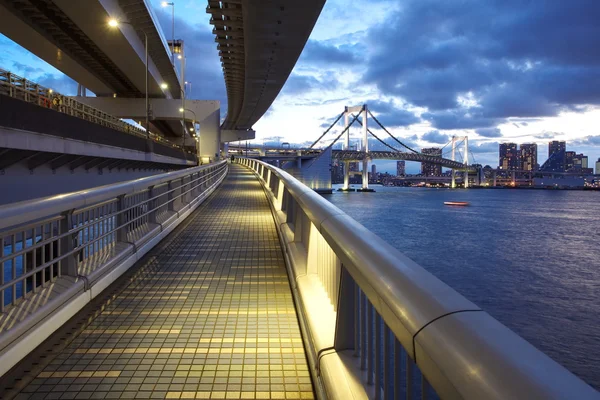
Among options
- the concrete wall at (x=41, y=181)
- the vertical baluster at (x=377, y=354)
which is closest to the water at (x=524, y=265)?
the vertical baluster at (x=377, y=354)

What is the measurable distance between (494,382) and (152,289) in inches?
158

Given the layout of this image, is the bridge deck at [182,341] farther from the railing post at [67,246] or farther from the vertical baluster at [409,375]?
the vertical baluster at [409,375]

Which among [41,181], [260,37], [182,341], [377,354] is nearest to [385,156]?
[260,37]

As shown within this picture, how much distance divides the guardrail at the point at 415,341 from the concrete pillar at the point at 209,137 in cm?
3975

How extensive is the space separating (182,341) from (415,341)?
2506 millimetres

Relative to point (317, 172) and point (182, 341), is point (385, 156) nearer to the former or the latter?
point (317, 172)

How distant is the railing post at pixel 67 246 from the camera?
12.1ft

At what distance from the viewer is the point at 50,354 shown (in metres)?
2.91

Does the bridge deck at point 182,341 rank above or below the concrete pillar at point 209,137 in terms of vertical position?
below

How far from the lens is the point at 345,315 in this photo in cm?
216

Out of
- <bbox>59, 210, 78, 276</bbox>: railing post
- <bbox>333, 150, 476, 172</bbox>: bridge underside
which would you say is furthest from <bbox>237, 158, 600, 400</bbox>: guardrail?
<bbox>333, 150, 476, 172</bbox>: bridge underside

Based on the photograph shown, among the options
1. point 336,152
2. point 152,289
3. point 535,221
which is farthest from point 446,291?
point 336,152

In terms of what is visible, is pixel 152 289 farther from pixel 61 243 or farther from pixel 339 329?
pixel 339 329

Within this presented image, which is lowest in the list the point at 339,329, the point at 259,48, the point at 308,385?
the point at 308,385
